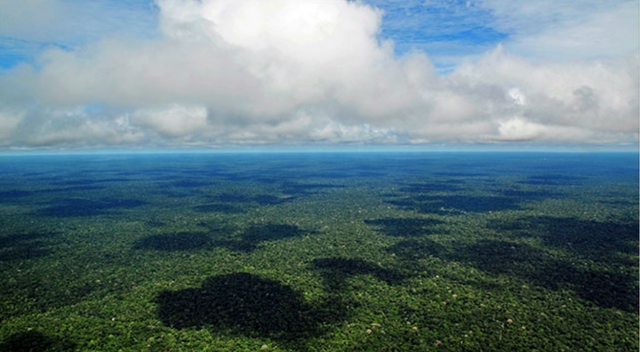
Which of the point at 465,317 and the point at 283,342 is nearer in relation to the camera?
the point at 283,342

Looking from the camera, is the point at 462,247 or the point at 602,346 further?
→ the point at 462,247

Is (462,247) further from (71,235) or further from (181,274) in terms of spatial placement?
(71,235)

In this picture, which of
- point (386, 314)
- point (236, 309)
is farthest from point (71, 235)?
point (386, 314)

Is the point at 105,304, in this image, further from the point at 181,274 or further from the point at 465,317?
the point at 465,317

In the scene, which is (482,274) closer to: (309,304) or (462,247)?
(462,247)

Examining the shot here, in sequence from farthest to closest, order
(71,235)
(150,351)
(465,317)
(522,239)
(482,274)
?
1. (71,235)
2. (522,239)
3. (482,274)
4. (465,317)
5. (150,351)

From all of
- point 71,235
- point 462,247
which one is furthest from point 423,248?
point 71,235

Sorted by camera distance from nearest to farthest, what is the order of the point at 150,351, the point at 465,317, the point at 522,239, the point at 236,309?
1. the point at 150,351
2. the point at 465,317
3. the point at 236,309
4. the point at 522,239

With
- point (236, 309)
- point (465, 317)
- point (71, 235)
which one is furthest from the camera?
point (71, 235)
